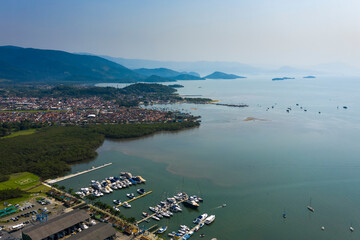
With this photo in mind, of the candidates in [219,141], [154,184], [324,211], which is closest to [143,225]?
[154,184]

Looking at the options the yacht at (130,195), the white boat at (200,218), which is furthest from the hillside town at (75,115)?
the white boat at (200,218)

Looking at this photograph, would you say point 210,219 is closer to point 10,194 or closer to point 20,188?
point 10,194

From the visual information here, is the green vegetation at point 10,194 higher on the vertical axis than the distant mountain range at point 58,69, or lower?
lower

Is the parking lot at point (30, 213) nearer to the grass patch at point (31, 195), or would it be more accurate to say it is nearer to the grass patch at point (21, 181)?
the grass patch at point (31, 195)

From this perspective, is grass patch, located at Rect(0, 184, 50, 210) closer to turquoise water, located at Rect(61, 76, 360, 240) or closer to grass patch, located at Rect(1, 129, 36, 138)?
turquoise water, located at Rect(61, 76, 360, 240)

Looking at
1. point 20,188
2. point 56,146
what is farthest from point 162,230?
point 56,146
